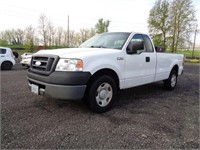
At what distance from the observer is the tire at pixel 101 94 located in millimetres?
3449

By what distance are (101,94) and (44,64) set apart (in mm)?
1325

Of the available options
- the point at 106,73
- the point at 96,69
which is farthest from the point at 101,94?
the point at 96,69

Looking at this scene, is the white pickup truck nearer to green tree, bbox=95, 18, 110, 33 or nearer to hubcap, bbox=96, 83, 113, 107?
hubcap, bbox=96, 83, 113, 107

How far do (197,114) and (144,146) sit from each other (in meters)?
2.06

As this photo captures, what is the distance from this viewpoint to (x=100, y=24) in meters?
37.7

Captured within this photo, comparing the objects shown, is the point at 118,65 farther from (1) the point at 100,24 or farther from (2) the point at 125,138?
(1) the point at 100,24

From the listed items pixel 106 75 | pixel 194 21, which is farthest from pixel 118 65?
pixel 194 21

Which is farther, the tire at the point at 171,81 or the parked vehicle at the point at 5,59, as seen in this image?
the parked vehicle at the point at 5,59

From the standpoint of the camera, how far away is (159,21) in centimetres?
3073

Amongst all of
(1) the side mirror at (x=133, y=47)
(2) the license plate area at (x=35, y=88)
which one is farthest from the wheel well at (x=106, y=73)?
(2) the license plate area at (x=35, y=88)

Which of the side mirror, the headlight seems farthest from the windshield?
the headlight

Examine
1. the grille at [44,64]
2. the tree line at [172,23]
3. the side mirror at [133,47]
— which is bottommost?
the grille at [44,64]

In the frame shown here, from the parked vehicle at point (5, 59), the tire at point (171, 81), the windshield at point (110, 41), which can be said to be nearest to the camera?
the windshield at point (110, 41)

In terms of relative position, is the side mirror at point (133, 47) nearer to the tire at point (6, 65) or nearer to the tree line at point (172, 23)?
the tire at point (6, 65)
